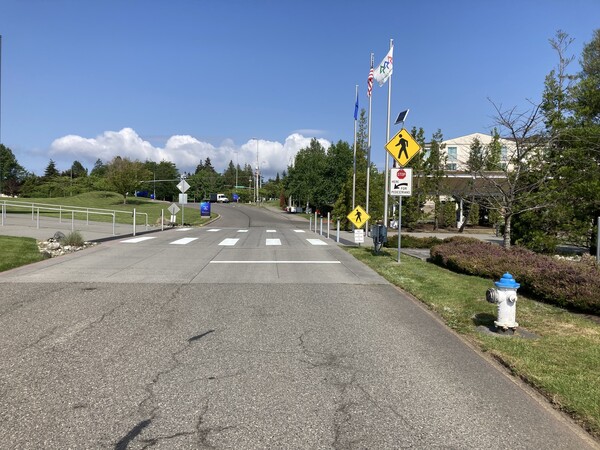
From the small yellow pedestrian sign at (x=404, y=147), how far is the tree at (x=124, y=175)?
→ 59.7 metres

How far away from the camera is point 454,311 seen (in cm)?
763

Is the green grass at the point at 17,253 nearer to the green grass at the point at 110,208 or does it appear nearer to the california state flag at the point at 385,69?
the california state flag at the point at 385,69

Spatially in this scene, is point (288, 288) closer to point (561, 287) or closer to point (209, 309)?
point (209, 309)

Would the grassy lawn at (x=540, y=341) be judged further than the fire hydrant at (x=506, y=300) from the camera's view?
No

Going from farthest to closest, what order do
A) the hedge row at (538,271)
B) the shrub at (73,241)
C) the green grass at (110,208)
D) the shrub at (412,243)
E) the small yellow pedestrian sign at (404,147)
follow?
the green grass at (110,208) < the shrub at (412,243) < the shrub at (73,241) < the small yellow pedestrian sign at (404,147) < the hedge row at (538,271)

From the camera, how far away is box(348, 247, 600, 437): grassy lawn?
166 inches

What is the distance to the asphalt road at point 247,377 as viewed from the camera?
3.46m

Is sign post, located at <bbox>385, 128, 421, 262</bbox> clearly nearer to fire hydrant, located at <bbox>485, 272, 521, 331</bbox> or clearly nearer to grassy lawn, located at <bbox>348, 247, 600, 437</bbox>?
grassy lawn, located at <bbox>348, 247, 600, 437</bbox>

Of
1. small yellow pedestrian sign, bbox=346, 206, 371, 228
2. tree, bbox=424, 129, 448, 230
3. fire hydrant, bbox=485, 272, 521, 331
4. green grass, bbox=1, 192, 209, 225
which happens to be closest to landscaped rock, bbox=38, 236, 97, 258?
small yellow pedestrian sign, bbox=346, 206, 371, 228

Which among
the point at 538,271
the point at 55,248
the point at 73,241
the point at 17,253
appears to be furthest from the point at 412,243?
the point at 17,253

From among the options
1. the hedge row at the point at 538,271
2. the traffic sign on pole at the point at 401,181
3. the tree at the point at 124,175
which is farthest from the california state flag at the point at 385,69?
the tree at the point at 124,175

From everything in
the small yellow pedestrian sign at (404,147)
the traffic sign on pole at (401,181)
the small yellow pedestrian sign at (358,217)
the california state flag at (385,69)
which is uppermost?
the california state flag at (385,69)

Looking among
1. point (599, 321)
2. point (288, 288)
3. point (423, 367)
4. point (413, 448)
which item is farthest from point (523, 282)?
point (413, 448)

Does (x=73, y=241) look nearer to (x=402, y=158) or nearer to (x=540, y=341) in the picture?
(x=402, y=158)
